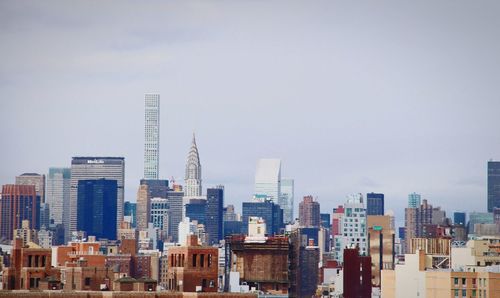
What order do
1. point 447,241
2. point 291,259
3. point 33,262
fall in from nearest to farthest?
1. point 33,262
2. point 291,259
3. point 447,241

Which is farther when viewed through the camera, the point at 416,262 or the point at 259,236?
the point at 259,236

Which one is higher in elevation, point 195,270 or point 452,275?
point 452,275

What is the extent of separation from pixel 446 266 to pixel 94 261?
3360 centimetres

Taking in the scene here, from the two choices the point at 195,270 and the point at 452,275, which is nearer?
the point at 195,270

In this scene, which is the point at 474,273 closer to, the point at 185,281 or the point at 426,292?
the point at 426,292

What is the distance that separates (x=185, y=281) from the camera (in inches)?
4611

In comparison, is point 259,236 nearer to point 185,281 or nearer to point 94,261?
point 94,261

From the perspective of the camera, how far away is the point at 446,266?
165750 millimetres

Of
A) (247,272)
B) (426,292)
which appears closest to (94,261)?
(247,272)

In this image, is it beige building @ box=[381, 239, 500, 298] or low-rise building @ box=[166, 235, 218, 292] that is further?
beige building @ box=[381, 239, 500, 298]

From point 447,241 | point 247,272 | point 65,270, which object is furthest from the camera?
point 447,241

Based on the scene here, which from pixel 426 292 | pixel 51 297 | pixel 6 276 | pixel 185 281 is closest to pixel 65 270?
pixel 6 276

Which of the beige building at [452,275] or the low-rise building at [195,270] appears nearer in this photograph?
the low-rise building at [195,270]

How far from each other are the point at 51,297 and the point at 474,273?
148ft
